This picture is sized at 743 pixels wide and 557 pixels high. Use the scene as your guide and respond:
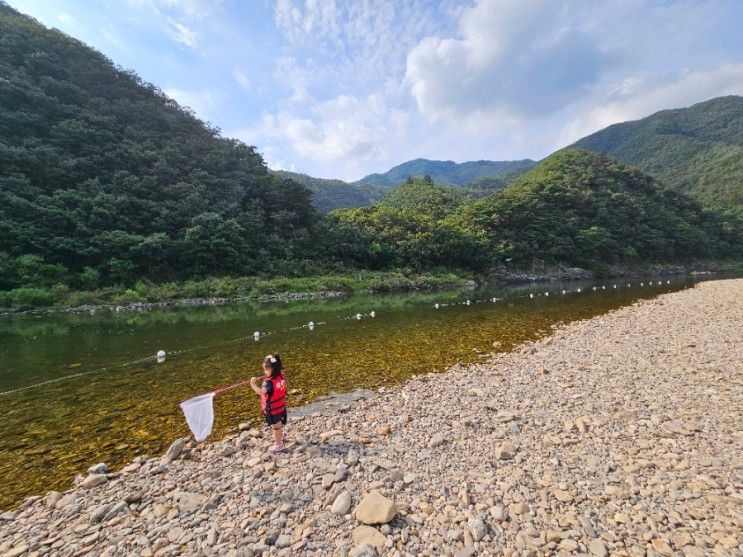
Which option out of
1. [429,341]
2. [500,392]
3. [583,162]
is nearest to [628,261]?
[583,162]

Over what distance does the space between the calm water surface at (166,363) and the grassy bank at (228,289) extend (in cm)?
427

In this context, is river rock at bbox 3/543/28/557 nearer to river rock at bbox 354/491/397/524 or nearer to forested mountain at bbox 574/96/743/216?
river rock at bbox 354/491/397/524

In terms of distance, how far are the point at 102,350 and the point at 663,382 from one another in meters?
18.2

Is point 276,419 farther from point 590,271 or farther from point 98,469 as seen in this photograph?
point 590,271

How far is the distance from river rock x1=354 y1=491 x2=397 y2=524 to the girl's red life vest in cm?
227

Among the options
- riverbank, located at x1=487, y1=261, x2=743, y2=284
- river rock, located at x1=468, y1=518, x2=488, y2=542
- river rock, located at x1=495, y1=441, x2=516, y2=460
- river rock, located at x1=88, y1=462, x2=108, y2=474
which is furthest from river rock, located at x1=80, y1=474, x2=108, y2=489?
riverbank, located at x1=487, y1=261, x2=743, y2=284

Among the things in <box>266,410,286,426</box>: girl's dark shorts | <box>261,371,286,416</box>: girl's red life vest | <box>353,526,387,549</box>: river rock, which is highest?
<box>261,371,286,416</box>: girl's red life vest

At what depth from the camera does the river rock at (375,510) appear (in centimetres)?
401

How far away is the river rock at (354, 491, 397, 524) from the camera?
13.1ft

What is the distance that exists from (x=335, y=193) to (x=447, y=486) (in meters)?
135

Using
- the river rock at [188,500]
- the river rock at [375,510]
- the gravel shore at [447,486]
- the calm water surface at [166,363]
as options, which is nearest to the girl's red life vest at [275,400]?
the gravel shore at [447,486]

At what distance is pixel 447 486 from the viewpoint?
15.4 feet

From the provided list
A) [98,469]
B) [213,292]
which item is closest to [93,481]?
[98,469]

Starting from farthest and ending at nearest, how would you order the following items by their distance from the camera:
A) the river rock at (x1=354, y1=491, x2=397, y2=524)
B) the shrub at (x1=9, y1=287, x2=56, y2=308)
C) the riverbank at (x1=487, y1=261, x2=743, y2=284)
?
1. the riverbank at (x1=487, y1=261, x2=743, y2=284)
2. the shrub at (x1=9, y1=287, x2=56, y2=308)
3. the river rock at (x1=354, y1=491, x2=397, y2=524)
